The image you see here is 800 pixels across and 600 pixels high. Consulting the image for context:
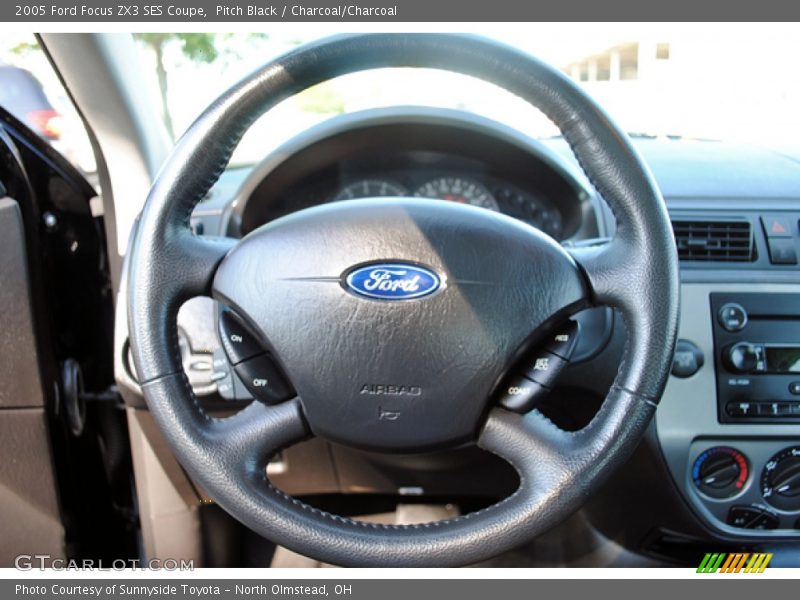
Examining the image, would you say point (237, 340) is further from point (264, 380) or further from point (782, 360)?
point (782, 360)

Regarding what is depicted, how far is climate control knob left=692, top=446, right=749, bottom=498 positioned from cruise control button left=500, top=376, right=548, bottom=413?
1.93ft

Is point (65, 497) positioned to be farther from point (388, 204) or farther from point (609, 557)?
point (609, 557)

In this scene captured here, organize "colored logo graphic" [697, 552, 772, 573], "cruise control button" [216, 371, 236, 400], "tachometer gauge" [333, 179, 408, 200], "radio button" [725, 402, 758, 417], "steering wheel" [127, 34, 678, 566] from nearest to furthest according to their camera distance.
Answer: "steering wheel" [127, 34, 678, 566], "cruise control button" [216, 371, 236, 400], "radio button" [725, 402, 758, 417], "colored logo graphic" [697, 552, 772, 573], "tachometer gauge" [333, 179, 408, 200]

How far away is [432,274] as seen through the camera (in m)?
0.95

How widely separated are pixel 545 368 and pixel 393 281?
241 mm

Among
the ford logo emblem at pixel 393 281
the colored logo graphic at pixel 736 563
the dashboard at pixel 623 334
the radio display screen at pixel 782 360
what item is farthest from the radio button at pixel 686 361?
the ford logo emblem at pixel 393 281

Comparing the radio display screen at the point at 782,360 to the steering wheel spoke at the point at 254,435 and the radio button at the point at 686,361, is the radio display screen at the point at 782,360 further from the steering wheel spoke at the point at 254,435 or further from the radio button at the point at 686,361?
the steering wheel spoke at the point at 254,435

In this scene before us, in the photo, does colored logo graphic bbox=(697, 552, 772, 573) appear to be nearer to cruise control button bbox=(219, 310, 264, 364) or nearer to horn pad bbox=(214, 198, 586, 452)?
horn pad bbox=(214, 198, 586, 452)

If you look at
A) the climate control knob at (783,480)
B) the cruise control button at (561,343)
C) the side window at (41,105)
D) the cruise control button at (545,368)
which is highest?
the side window at (41,105)

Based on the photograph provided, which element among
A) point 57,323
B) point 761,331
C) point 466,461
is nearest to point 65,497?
point 57,323

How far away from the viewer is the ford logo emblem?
946 mm

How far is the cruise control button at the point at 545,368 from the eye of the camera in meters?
0.98

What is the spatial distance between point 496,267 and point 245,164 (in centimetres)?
101

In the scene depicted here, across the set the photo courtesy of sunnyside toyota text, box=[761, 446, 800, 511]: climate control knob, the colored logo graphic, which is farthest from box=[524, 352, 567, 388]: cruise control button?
the colored logo graphic
